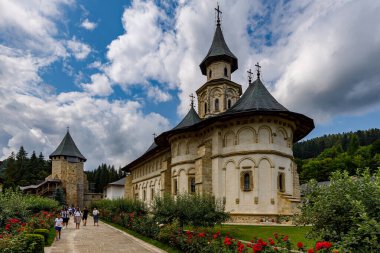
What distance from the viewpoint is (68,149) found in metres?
63.0

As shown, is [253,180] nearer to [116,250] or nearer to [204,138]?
[204,138]

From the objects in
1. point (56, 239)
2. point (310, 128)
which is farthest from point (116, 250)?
point (310, 128)

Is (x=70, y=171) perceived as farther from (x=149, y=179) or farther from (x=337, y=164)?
(x=337, y=164)

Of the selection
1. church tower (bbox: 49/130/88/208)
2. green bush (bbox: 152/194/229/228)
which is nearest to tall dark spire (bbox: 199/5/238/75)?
green bush (bbox: 152/194/229/228)

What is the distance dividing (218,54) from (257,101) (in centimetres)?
1271

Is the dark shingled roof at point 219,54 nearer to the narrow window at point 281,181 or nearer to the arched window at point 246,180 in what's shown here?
the arched window at point 246,180

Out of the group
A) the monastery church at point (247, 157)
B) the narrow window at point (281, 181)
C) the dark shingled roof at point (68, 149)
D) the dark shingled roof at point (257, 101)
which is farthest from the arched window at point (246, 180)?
the dark shingled roof at point (68, 149)

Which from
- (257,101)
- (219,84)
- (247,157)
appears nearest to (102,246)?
(247,157)

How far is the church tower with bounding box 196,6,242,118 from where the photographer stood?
34.4 m

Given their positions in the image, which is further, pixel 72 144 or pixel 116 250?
pixel 72 144

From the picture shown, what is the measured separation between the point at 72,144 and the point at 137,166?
76.4 feet

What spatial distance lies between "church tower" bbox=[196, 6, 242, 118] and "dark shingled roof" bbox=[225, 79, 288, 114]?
26.1 ft

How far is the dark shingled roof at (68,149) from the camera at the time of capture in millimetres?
62031

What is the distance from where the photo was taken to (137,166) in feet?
157
